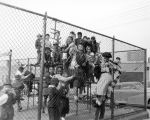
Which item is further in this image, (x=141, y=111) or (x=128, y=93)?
(x=128, y=93)

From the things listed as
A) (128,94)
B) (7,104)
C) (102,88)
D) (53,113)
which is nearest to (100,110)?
(102,88)

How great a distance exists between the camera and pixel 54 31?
6750mm

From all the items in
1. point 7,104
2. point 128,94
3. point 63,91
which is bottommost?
point 128,94

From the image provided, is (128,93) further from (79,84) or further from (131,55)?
(79,84)

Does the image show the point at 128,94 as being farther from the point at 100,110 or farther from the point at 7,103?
the point at 7,103

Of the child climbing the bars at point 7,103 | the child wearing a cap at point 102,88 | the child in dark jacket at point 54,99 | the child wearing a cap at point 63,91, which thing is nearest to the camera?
the child climbing the bars at point 7,103

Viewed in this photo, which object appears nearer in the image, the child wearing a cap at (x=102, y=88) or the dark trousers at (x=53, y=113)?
the dark trousers at (x=53, y=113)

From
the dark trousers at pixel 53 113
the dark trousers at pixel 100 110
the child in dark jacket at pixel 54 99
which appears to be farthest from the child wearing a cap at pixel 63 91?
the dark trousers at pixel 100 110

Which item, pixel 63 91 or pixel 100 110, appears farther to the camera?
pixel 100 110

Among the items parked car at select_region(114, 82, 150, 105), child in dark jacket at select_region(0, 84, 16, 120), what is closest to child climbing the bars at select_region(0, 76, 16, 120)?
child in dark jacket at select_region(0, 84, 16, 120)

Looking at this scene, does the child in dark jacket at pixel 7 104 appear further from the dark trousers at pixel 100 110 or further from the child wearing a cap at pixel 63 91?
the dark trousers at pixel 100 110

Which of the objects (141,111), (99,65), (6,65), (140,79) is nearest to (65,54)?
(99,65)

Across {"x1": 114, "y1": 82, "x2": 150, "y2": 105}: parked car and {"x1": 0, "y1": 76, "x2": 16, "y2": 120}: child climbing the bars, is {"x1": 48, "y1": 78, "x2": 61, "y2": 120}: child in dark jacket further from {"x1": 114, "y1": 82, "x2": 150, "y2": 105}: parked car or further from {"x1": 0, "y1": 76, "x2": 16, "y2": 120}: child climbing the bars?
{"x1": 114, "y1": 82, "x2": 150, "y2": 105}: parked car

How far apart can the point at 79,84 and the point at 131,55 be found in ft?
12.3
